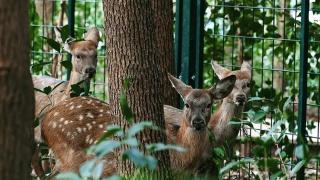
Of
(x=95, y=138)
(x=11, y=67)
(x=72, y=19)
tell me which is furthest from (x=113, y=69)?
(x=72, y=19)

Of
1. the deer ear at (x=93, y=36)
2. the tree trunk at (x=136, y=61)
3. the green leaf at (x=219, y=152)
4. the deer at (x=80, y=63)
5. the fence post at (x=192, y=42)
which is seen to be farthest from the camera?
the deer ear at (x=93, y=36)

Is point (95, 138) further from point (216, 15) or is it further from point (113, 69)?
point (216, 15)

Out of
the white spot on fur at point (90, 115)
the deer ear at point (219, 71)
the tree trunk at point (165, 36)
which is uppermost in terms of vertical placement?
the tree trunk at point (165, 36)

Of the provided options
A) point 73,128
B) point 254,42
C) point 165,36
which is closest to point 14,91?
point 73,128

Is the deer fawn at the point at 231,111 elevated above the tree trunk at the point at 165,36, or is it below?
below

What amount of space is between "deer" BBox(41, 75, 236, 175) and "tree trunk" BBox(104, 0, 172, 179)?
1.53 meters

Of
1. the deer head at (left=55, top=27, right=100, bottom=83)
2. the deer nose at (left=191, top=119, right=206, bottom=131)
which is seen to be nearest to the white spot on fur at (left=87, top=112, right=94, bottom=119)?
the deer nose at (left=191, top=119, right=206, bottom=131)

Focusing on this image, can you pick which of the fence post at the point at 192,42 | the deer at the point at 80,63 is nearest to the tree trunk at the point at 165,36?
the fence post at the point at 192,42

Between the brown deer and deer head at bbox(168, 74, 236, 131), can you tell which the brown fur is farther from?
the brown deer

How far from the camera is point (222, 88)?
25.3 ft

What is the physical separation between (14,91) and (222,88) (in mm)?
4094

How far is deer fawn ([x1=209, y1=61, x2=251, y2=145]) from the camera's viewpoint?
793cm

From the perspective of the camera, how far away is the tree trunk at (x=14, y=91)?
3.74 metres

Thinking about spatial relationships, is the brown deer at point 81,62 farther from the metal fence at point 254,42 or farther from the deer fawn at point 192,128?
the deer fawn at point 192,128
